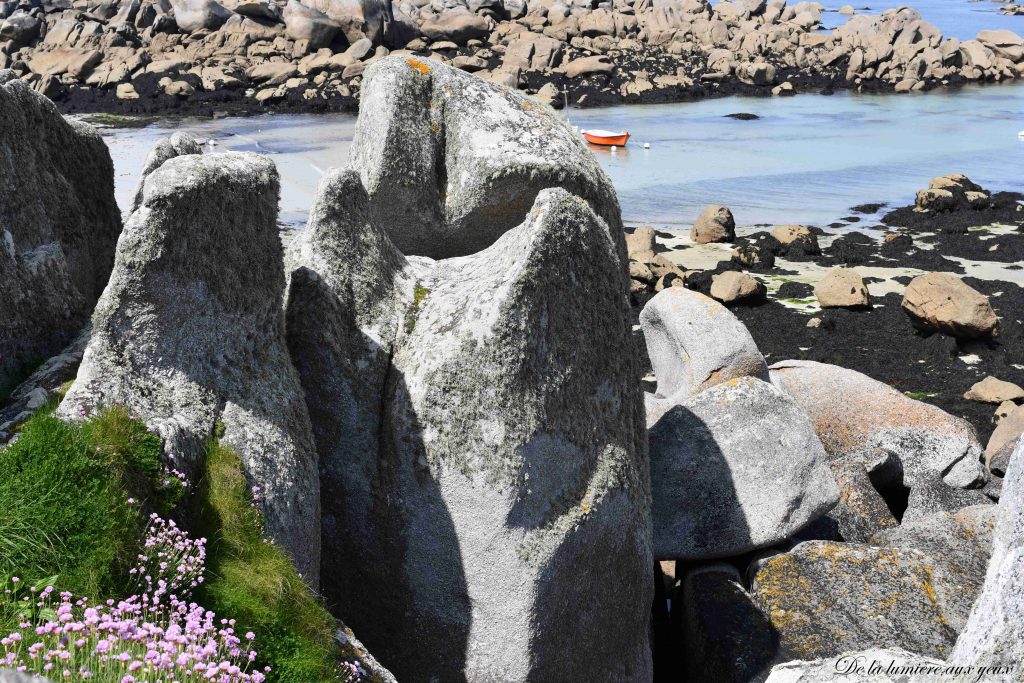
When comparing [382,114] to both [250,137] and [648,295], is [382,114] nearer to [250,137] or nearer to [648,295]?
[648,295]

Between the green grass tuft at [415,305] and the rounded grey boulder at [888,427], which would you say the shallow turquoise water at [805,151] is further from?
the green grass tuft at [415,305]

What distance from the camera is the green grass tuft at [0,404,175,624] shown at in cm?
514

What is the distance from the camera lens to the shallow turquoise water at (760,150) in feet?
113

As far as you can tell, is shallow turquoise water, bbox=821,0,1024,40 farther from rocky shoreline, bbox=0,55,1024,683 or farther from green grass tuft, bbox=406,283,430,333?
green grass tuft, bbox=406,283,430,333

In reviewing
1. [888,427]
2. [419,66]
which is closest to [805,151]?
[888,427]

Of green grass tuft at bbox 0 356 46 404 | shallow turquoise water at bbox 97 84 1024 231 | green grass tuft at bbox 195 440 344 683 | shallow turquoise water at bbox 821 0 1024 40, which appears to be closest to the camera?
green grass tuft at bbox 195 440 344 683

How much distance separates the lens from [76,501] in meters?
5.38

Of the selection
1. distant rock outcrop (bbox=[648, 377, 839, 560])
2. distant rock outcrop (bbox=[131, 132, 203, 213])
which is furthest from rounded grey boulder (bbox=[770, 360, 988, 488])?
distant rock outcrop (bbox=[131, 132, 203, 213])

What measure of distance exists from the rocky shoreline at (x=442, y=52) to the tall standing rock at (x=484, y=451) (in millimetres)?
46225

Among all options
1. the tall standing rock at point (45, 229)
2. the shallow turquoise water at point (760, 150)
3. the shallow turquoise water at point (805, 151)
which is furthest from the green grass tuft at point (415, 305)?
the shallow turquoise water at point (805, 151)

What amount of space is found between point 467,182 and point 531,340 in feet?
9.55

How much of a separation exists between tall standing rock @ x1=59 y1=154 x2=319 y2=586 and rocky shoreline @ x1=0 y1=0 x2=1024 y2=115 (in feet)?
154

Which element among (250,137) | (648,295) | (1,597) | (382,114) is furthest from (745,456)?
(250,137)

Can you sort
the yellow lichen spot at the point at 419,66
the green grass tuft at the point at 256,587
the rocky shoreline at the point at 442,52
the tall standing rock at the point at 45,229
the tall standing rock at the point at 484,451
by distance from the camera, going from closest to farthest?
the green grass tuft at the point at 256,587
the tall standing rock at the point at 484,451
the tall standing rock at the point at 45,229
the yellow lichen spot at the point at 419,66
the rocky shoreline at the point at 442,52
